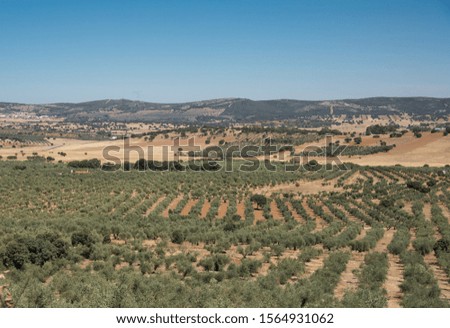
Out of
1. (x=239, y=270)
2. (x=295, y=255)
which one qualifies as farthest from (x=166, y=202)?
(x=239, y=270)

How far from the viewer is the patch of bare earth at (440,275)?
600 inches

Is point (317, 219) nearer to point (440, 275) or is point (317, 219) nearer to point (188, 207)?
point (188, 207)

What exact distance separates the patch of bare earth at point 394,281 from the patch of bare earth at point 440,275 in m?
1.27

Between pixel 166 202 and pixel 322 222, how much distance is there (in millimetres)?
13553

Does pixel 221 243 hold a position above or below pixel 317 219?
above

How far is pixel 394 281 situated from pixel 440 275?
2694mm

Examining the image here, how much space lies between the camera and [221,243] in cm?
2256

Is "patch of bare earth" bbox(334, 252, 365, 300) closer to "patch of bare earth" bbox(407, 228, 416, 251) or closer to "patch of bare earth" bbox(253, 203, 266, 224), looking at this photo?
"patch of bare earth" bbox(407, 228, 416, 251)

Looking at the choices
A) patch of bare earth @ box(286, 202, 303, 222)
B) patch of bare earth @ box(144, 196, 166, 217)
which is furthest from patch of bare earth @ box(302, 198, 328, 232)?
patch of bare earth @ box(144, 196, 166, 217)

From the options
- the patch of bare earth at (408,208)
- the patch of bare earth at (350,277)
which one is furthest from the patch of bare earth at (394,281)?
the patch of bare earth at (408,208)

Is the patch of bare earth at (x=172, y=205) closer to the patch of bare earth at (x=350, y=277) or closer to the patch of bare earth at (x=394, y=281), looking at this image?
the patch of bare earth at (x=350, y=277)

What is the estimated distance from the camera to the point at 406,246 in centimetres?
2189

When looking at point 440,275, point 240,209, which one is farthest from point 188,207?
point 440,275
